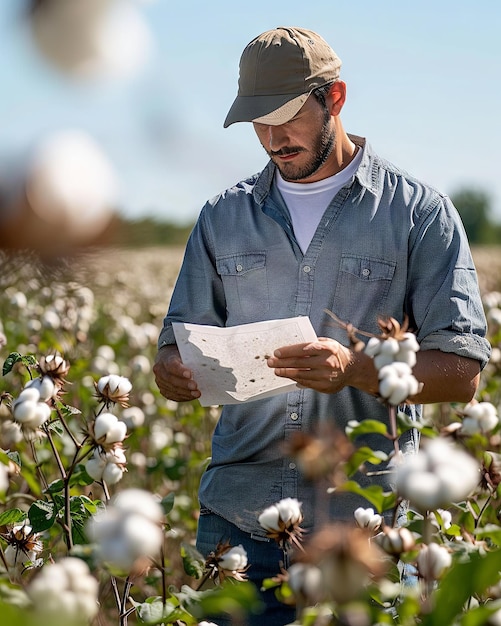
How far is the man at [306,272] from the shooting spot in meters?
1.82

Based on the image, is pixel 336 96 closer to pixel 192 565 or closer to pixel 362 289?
pixel 362 289

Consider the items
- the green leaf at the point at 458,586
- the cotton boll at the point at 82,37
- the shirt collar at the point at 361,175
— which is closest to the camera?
the cotton boll at the point at 82,37

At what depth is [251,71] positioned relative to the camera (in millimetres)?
1957

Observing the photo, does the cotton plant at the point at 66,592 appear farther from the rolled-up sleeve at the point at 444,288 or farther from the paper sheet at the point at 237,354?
the rolled-up sleeve at the point at 444,288

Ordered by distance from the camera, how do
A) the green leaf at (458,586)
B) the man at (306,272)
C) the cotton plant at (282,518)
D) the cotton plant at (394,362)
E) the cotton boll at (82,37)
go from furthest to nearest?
1. the man at (306,272)
2. the cotton plant at (282,518)
3. the cotton plant at (394,362)
4. the green leaf at (458,586)
5. the cotton boll at (82,37)

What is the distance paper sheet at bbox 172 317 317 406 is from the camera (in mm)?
1574

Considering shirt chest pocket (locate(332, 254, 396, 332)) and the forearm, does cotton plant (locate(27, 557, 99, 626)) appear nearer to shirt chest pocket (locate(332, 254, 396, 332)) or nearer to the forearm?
the forearm

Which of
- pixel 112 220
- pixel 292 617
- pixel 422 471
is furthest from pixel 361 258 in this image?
pixel 112 220

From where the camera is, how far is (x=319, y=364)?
1.54 meters

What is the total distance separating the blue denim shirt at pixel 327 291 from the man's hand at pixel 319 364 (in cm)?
23

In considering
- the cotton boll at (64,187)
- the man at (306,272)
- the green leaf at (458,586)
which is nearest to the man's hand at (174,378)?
the man at (306,272)

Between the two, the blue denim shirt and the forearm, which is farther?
the blue denim shirt

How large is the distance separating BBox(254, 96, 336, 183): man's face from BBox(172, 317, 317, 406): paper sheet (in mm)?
457

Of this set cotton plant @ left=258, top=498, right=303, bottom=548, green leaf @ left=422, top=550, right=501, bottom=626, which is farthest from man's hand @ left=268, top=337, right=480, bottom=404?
green leaf @ left=422, top=550, right=501, bottom=626
